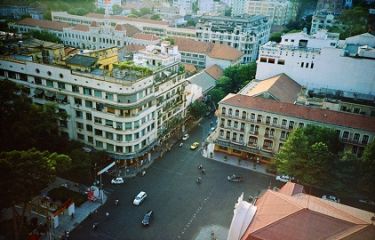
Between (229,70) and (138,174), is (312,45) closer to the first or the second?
(229,70)

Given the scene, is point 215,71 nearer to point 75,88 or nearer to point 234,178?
point 234,178

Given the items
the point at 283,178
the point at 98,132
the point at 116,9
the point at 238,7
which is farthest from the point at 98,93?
→ the point at 238,7

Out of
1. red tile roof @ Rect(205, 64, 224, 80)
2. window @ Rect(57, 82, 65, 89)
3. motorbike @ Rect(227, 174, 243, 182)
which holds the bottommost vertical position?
motorbike @ Rect(227, 174, 243, 182)

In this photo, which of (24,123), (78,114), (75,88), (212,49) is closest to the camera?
(24,123)

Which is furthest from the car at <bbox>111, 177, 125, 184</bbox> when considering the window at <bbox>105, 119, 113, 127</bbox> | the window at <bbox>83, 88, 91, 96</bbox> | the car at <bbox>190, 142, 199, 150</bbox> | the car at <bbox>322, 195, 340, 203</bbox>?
the car at <bbox>322, 195, 340, 203</bbox>

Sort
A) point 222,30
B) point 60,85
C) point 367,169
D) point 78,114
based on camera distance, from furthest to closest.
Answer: point 222,30 < point 78,114 < point 60,85 < point 367,169

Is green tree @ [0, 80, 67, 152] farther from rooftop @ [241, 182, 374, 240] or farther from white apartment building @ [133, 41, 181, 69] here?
rooftop @ [241, 182, 374, 240]

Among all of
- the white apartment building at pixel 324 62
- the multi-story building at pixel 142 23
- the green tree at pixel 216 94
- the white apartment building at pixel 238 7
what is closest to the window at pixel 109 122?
the green tree at pixel 216 94

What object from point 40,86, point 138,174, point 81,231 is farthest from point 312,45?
point 81,231
